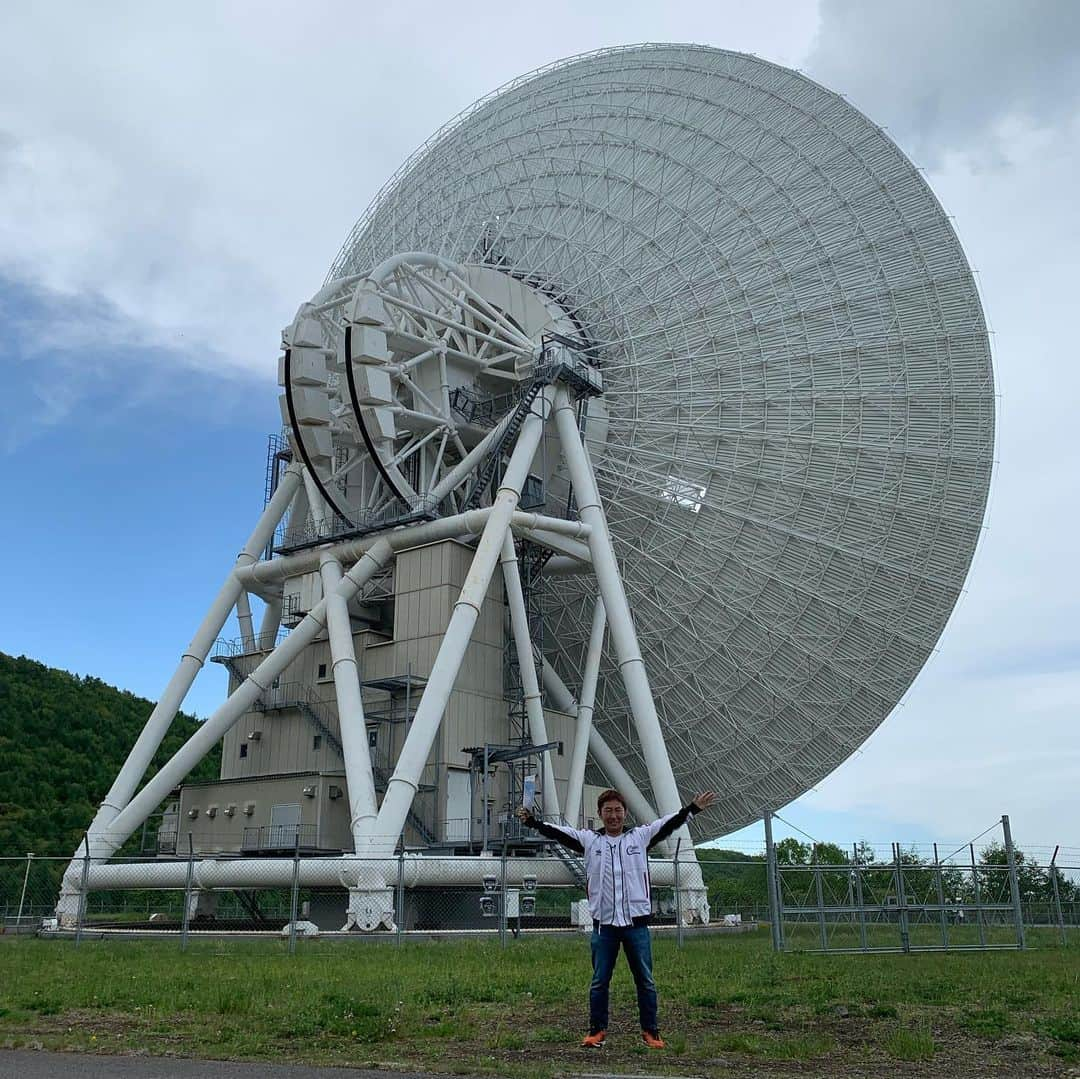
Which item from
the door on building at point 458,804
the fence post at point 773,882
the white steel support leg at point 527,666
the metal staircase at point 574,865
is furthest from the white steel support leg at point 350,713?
the fence post at point 773,882

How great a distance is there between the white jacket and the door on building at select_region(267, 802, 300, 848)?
76.6ft

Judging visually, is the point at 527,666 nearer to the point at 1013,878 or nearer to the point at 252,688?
the point at 252,688

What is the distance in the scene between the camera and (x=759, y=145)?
35.2 m

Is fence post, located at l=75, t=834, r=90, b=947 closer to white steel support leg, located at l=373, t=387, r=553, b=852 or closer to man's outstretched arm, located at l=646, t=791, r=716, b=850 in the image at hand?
white steel support leg, located at l=373, t=387, r=553, b=852

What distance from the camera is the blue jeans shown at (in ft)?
29.4

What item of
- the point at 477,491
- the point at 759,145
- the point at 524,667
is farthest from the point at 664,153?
the point at 524,667

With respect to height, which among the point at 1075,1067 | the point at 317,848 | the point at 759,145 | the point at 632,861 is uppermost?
the point at 759,145

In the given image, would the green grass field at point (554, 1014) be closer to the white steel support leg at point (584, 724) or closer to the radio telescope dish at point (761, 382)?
the white steel support leg at point (584, 724)

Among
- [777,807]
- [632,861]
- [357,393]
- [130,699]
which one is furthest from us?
[130,699]

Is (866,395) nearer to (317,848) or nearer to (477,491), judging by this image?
(477,491)

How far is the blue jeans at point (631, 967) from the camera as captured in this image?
29.4 feet

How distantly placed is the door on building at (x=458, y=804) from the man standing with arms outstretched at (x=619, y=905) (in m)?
21.9

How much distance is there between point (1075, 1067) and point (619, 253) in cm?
3028

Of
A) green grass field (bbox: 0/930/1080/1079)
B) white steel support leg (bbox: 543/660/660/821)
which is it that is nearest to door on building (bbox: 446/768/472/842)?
white steel support leg (bbox: 543/660/660/821)
